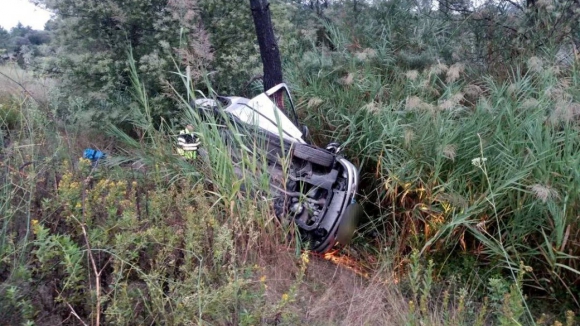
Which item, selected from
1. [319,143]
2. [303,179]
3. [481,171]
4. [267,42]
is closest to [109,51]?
[267,42]

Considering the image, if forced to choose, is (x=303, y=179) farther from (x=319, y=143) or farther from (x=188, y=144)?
(x=319, y=143)

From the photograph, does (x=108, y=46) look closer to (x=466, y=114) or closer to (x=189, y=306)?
(x=466, y=114)

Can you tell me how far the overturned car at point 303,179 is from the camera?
372 centimetres

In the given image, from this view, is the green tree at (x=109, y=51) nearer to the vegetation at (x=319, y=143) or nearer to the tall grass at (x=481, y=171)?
the vegetation at (x=319, y=143)

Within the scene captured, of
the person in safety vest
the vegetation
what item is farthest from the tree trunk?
the person in safety vest

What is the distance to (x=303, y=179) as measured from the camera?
12.7 feet

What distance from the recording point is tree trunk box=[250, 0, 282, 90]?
5.17m

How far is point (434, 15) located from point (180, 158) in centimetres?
478

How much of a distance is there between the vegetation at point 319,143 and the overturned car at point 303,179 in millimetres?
183

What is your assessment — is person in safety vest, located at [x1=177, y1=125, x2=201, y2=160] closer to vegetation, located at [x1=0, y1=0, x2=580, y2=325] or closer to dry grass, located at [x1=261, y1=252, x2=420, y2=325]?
vegetation, located at [x1=0, y1=0, x2=580, y2=325]

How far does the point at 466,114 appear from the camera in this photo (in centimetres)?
460

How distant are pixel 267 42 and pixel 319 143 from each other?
121 centimetres

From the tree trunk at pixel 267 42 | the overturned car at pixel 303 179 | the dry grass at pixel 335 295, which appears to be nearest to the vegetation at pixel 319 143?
the dry grass at pixel 335 295

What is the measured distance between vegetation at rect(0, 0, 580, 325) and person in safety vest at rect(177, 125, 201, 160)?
0.11m
